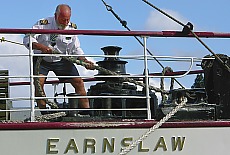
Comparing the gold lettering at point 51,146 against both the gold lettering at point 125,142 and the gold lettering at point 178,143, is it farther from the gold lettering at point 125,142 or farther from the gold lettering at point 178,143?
the gold lettering at point 178,143

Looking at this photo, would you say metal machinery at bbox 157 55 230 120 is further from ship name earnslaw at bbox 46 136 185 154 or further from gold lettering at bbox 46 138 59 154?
gold lettering at bbox 46 138 59 154

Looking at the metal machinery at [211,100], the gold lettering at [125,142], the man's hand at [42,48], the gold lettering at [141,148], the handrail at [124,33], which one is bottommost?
the gold lettering at [141,148]

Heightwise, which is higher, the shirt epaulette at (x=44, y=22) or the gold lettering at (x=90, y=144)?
the shirt epaulette at (x=44, y=22)

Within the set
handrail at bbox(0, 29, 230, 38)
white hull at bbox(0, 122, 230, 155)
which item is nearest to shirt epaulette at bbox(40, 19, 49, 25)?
handrail at bbox(0, 29, 230, 38)

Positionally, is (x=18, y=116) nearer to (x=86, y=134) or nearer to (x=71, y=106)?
(x=71, y=106)

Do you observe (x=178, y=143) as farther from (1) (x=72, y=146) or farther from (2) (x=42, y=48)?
(2) (x=42, y=48)

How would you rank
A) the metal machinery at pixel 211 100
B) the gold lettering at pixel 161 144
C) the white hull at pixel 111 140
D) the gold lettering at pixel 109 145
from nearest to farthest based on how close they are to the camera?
the white hull at pixel 111 140 → the gold lettering at pixel 109 145 → the gold lettering at pixel 161 144 → the metal machinery at pixel 211 100

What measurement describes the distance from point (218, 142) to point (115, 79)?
167cm

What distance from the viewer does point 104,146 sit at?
5.44 metres

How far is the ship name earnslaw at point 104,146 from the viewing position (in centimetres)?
536

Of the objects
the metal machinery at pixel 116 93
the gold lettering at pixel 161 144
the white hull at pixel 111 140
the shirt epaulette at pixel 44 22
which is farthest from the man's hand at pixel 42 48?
the gold lettering at pixel 161 144

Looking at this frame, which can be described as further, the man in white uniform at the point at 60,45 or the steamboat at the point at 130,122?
the man in white uniform at the point at 60,45

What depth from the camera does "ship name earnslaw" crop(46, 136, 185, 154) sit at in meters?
5.36

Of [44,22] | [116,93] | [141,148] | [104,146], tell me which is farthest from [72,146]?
[44,22]
